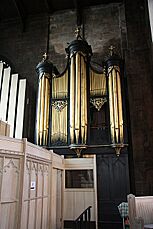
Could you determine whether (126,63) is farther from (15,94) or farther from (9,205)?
(9,205)

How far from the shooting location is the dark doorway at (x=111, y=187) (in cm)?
638

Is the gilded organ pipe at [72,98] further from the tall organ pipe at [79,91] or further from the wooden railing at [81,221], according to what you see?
the wooden railing at [81,221]

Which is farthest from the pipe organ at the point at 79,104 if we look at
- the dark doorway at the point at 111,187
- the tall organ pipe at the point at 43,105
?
the dark doorway at the point at 111,187

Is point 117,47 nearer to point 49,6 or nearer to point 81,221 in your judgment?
point 49,6

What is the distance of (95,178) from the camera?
21.2 ft

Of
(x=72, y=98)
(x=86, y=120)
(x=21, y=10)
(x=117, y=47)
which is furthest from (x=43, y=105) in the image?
(x=21, y=10)

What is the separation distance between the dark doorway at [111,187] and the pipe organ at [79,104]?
1.37ft

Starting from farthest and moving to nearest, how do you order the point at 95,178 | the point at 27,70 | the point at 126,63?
the point at 27,70 → the point at 126,63 → the point at 95,178

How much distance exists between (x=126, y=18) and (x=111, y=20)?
1.13 m

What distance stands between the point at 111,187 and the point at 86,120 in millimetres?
2082

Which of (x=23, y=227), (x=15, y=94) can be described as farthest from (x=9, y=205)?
(x=15, y=94)

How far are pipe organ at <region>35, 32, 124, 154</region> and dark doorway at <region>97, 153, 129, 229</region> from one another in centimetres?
42

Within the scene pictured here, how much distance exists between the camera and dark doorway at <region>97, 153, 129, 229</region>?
6.38 m

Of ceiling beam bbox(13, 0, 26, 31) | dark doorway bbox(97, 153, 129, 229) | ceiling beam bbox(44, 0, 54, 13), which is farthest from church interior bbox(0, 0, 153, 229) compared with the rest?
ceiling beam bbox(44, 0, 54, 13)
